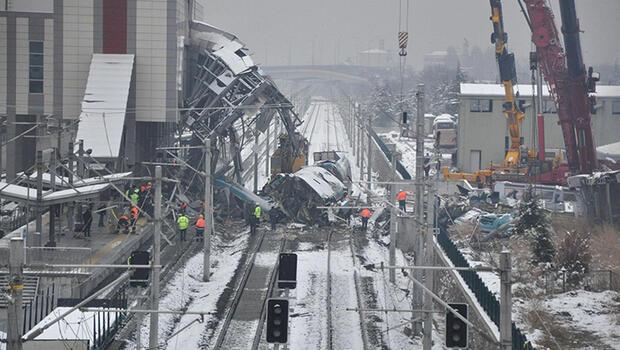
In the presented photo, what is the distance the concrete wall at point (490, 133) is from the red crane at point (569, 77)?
47.3 ft

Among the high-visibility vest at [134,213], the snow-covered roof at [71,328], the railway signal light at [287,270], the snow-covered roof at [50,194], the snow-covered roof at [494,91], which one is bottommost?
the snow-covered roof at [71,328]

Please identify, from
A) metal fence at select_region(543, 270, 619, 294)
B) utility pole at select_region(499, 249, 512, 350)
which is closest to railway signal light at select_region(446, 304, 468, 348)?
utility pole at select_region(499, 249, 512, 350)

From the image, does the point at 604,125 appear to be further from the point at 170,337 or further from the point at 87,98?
the point at 170,337

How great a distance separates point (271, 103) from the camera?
4700 cm

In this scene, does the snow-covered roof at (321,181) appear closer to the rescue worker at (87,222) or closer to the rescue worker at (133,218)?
the rescue worker at (133,218)

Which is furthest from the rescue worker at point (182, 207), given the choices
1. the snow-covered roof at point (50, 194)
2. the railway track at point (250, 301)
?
the snow-covered roof at point (50, 194)

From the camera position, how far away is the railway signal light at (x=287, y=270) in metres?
18.6

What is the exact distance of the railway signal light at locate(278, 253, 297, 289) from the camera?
18.6m

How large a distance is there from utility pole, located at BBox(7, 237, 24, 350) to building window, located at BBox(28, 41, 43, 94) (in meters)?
31.9

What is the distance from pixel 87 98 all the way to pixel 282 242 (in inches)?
410

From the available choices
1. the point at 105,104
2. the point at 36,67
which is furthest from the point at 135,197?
the point at 36,67

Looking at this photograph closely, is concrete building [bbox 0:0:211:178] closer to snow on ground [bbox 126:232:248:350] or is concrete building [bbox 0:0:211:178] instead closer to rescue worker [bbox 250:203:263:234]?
rescue worker [bbox 250:203:263:234]

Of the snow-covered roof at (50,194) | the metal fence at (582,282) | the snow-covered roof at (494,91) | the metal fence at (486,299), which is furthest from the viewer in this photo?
the snow-covered roof at (494,91)

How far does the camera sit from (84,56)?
4419 cm
